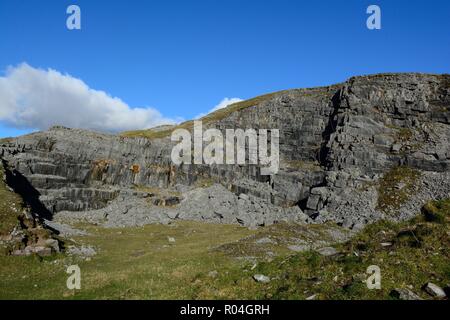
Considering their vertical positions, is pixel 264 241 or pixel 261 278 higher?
pixel 261 278

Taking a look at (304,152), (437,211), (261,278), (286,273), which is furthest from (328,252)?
(304,152)

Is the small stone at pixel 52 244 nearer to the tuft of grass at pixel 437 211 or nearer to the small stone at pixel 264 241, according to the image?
the small stone at pixel 264 241

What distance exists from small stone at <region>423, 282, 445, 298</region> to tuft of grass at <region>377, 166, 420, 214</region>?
183 feet

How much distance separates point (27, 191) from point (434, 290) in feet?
216

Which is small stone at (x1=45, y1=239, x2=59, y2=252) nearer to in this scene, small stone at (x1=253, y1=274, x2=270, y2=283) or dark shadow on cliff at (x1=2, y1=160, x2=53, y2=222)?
small stone at (x1=253, y1=274, x2=270, y2=283)

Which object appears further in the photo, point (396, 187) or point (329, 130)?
point (329, 130)

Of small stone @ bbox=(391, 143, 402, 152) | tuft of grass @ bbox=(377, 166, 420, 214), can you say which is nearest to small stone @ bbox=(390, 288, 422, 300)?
tuft of grass @ bbox=(377, 166, 420, 214)

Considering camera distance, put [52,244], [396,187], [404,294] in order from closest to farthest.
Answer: [404,294], [52,244], [396,187]

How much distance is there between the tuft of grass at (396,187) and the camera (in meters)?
69.4

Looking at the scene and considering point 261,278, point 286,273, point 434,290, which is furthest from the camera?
point 286,273

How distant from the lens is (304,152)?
308 feet

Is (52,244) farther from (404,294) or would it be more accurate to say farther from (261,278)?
(404,294)
